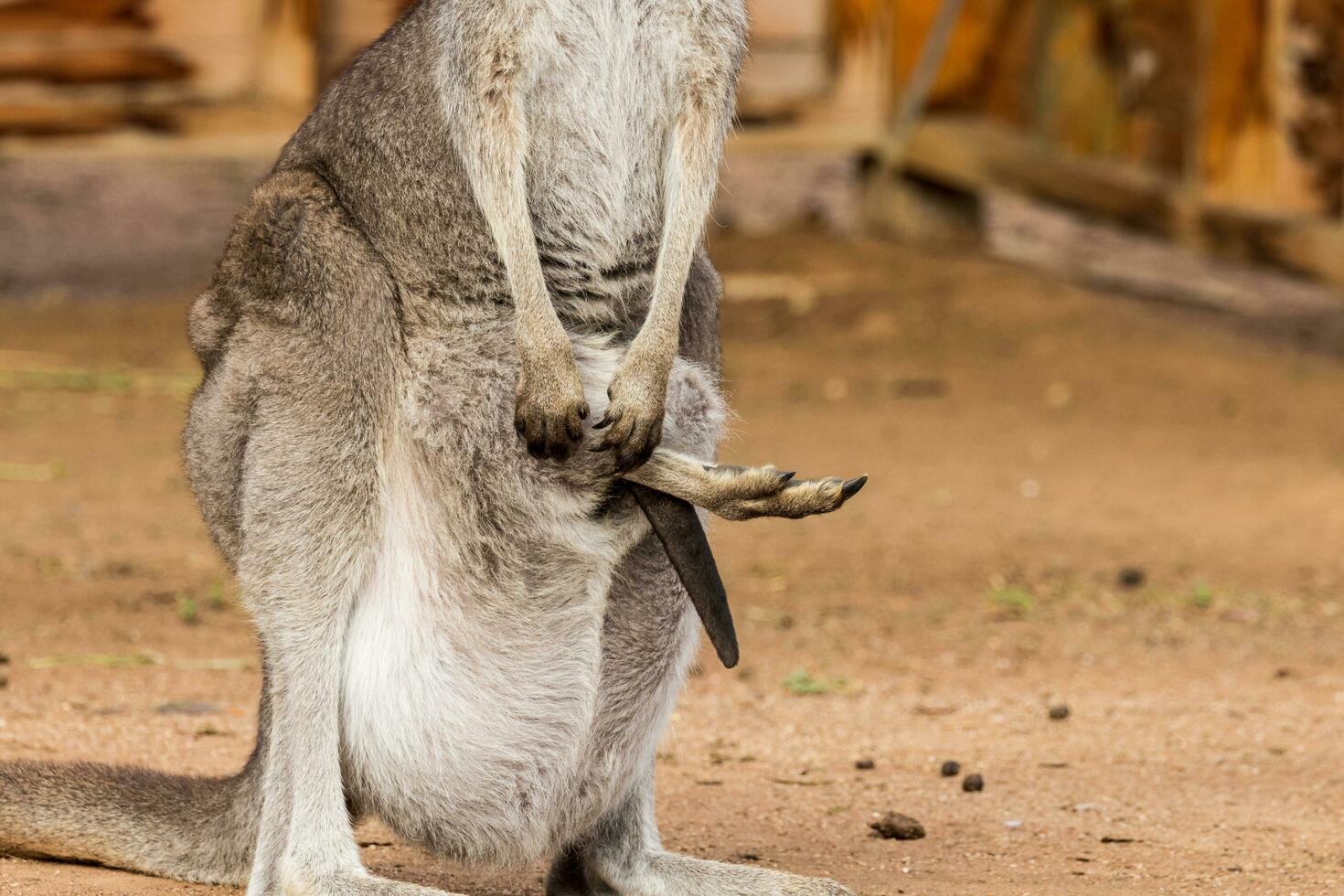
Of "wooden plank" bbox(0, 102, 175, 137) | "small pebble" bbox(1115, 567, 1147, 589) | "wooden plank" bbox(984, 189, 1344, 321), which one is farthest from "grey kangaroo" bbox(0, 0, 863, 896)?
"wooden plank" bbox(0, 102, 175, 137)

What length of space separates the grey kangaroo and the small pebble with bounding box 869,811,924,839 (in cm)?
50

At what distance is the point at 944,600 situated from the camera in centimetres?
556

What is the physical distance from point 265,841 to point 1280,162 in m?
6.25

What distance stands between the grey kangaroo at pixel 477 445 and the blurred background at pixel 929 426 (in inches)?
20.0

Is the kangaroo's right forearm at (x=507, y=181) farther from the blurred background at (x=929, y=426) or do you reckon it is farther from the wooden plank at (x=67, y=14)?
the wooden plank at (x=67, y=14)

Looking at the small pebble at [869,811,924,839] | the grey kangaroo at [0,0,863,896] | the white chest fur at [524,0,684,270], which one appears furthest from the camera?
the small pebble at [869,811,924,839]

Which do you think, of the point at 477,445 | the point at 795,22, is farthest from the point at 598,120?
the point at 795,22

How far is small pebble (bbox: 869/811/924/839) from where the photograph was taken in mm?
3564

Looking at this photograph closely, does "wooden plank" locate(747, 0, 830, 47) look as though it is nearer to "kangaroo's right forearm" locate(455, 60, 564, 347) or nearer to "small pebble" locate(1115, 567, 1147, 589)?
"small pebble" locate(1115, 567, 1147, 589)

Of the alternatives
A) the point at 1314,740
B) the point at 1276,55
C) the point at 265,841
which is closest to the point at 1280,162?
the point at 1276,55

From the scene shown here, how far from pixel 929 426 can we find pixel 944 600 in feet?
7.44

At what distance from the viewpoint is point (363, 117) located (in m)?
3.24

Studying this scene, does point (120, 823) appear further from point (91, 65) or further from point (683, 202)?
Answer: point (91, 65)

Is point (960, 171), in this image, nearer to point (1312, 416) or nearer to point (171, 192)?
point (1312, 416)
